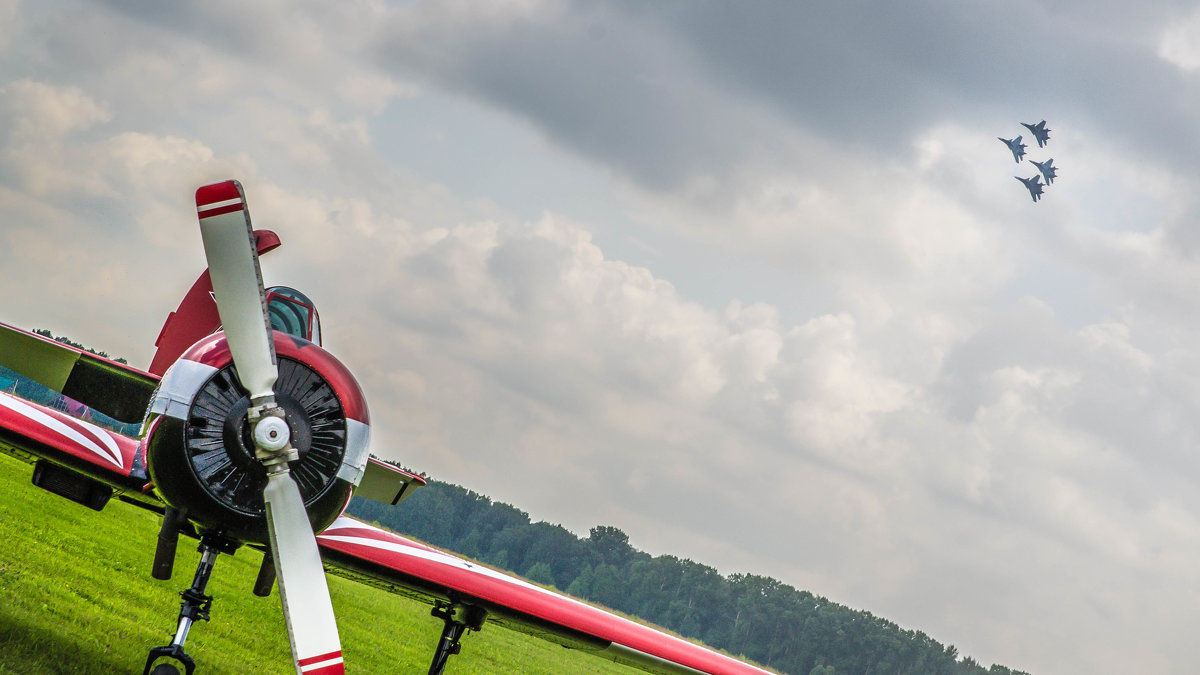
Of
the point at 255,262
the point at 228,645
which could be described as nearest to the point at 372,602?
the point at 228,645

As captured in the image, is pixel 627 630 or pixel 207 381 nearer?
pixel 207 381

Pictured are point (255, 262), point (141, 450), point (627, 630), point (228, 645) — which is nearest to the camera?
point (255, 262)

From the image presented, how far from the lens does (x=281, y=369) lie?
716cm

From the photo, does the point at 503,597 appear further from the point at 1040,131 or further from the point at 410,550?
the point at 1040,131

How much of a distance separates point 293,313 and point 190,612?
2634 millimetres

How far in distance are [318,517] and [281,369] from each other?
3.81ft

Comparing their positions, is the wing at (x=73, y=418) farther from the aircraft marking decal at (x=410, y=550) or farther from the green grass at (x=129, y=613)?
the aircraft marking decal at (x=410, y=550)

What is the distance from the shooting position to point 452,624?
34.5 feet

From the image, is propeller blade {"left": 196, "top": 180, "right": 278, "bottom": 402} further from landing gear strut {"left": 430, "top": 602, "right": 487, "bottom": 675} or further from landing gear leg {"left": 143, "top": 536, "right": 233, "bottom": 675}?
landing gear strut {"left": 430, "top": 602, "right": 487, "bottom": 675}

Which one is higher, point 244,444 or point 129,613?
point 244,444

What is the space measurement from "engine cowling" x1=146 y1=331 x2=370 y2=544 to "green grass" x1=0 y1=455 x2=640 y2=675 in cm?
241

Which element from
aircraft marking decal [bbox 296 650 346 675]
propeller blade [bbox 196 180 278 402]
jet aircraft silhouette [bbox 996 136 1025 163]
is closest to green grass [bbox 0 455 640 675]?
aircraft marking decal [bbox 296 650 346 675]

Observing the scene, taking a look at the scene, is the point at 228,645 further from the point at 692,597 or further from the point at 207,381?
the point at 692,597

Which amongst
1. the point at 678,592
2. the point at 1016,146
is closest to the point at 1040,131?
the point at 1016,146
